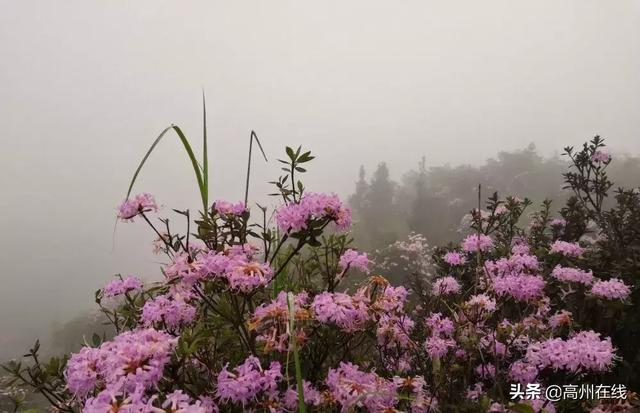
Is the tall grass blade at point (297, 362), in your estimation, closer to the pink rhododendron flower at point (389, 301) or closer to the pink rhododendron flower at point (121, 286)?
the pink rhododendron flower at point (389, 301)

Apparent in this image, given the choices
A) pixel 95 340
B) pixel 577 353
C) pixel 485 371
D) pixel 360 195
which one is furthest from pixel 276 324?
pixel 360 195

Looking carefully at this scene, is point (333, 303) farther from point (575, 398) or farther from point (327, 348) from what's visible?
point (575, 398)

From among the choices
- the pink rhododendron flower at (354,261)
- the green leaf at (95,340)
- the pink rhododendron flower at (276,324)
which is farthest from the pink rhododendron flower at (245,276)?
the green leaf at (95,340)

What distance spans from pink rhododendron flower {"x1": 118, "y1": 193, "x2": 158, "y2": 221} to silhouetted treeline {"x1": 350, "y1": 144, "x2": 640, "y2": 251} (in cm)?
3837

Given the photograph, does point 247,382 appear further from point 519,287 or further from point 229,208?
point 519,287

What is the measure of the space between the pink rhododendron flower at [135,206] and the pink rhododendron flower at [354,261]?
3.79 feet

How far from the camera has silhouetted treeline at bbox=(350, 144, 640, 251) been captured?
47.8 metres

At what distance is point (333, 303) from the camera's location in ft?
6.15

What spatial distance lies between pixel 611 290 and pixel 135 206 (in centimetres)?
340

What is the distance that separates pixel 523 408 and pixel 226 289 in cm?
119

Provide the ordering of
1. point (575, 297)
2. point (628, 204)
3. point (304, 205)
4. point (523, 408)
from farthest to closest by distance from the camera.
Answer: point (628, 204), point (575, 297), point (304, 205), point (523, 408)

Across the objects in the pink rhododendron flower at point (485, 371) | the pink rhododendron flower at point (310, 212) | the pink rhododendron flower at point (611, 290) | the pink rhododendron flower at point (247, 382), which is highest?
the pink rhododendron flower at point (310, 212)

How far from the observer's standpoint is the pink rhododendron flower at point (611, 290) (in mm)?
3096

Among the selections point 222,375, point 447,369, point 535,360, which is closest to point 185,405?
point 222,375
